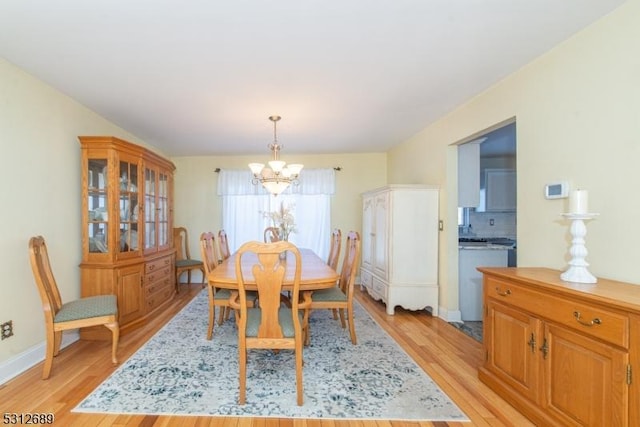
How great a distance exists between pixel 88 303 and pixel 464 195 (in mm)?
3875

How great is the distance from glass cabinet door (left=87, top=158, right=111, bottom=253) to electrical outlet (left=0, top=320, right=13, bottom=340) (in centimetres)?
90

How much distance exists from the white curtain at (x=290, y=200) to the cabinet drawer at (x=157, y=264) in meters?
Answer: 1.35

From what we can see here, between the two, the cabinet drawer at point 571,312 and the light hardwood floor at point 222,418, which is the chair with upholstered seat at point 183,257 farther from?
the cabinet drawer at point 571,312

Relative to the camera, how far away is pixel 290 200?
Result: 5480 mm

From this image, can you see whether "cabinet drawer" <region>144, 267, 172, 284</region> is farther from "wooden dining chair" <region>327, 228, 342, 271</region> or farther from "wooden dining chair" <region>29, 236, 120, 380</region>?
"wooden dining chair" <region>327, 228, 342, 271</region>

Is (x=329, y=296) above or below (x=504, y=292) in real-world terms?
below

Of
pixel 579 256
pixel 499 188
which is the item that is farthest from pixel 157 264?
pixel 499 188

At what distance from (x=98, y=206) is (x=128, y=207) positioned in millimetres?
278

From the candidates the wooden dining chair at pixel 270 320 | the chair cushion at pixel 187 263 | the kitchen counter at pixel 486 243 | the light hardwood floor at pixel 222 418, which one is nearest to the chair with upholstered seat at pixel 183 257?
the chair cushion at pixel 187 263

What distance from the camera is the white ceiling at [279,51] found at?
173 centimetres

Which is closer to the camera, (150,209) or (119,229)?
(119,229)

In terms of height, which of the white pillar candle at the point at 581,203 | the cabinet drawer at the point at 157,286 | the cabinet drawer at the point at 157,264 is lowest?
the cabinet drawer at the point at 157,286

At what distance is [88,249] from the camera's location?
3102mm

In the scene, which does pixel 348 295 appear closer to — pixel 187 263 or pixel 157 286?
pixel 157 286
